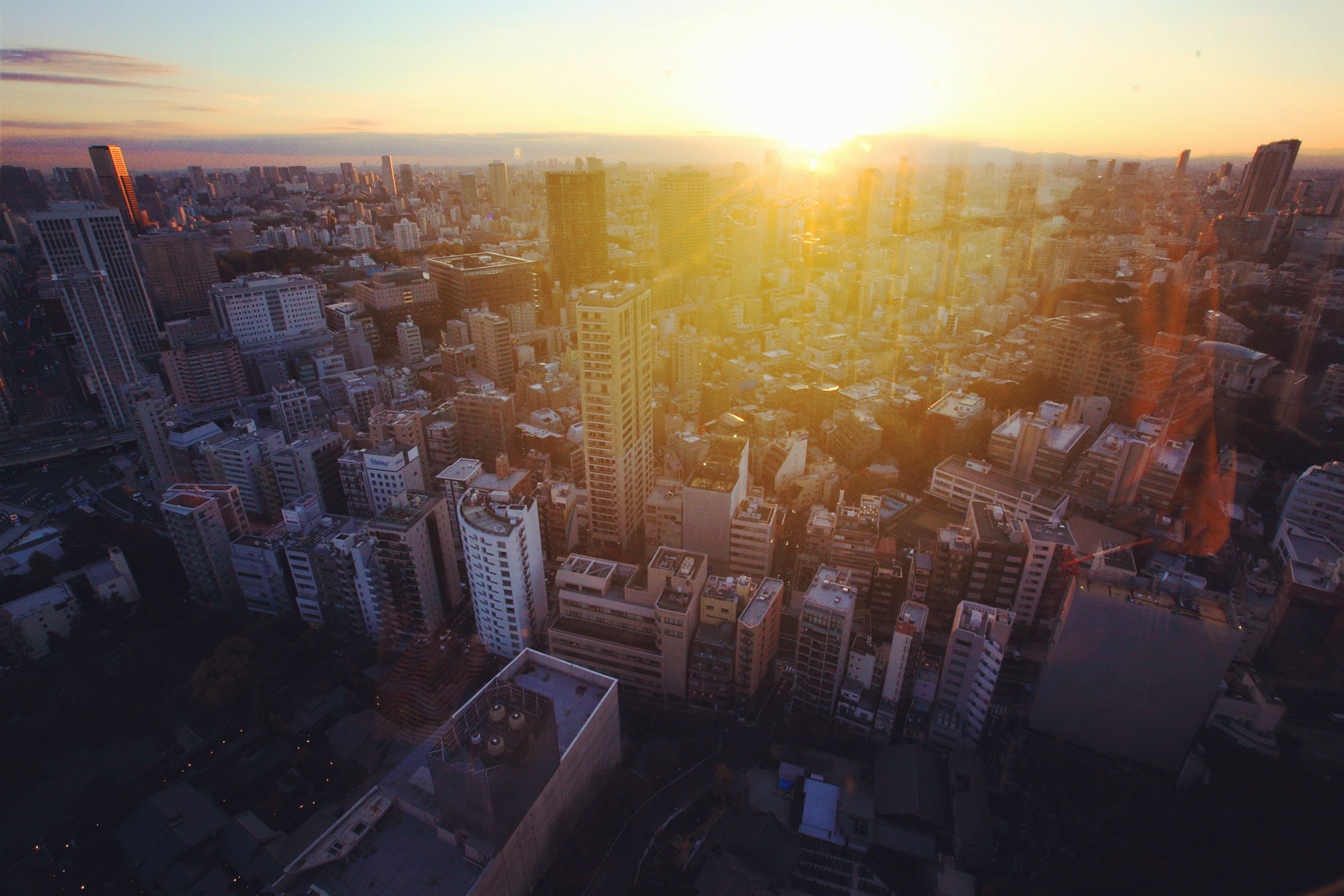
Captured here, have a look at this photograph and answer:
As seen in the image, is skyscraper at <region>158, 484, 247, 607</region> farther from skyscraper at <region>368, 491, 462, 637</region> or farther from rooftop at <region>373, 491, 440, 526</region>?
skyscraper at <region>368, 491, 462, 637</region>

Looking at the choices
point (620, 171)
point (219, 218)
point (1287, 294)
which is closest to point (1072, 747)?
point (1287, 294)

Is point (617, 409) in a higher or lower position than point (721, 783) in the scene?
higher

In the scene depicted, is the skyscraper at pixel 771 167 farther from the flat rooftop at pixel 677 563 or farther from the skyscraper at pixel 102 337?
the flat rooftop at pixel 677 563

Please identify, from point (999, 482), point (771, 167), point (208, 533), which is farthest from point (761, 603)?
point (771, 167)

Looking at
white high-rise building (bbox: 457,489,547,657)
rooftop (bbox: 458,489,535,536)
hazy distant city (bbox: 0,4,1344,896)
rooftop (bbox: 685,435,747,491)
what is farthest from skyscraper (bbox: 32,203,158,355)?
rooftop (bbox: 685,435,747,491)

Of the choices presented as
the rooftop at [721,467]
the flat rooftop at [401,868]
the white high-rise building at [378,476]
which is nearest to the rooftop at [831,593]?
the rooftop at [721,467]

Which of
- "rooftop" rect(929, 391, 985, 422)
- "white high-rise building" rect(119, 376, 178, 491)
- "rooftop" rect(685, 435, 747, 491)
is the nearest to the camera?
"rooftop" rect(685, 435, 747, 491)

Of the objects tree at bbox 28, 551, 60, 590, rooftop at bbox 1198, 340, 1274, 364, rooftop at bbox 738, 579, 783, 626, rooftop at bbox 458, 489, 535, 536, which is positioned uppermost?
rooftop at bbox 458, 489, 535, 536

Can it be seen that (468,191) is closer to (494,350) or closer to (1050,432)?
(494,350)
